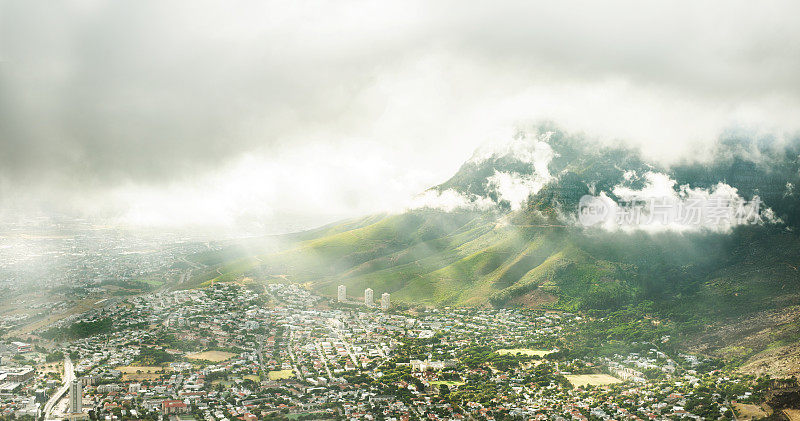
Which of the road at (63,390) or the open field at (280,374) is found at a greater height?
the road at (63,390)

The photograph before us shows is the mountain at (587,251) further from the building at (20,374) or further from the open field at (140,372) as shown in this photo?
the building at (20,374)

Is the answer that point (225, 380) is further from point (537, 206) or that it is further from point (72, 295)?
point (537, 206)

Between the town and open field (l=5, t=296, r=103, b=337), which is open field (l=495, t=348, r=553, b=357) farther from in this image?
open field (l=5, t=296, r=103, b=337)

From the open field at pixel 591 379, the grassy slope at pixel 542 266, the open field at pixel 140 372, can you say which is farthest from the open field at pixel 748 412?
the open field at pixel 140 372

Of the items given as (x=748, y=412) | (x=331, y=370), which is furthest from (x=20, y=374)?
(x=748, y=412)

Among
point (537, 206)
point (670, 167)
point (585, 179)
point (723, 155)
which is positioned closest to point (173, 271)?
point (537, 206)
